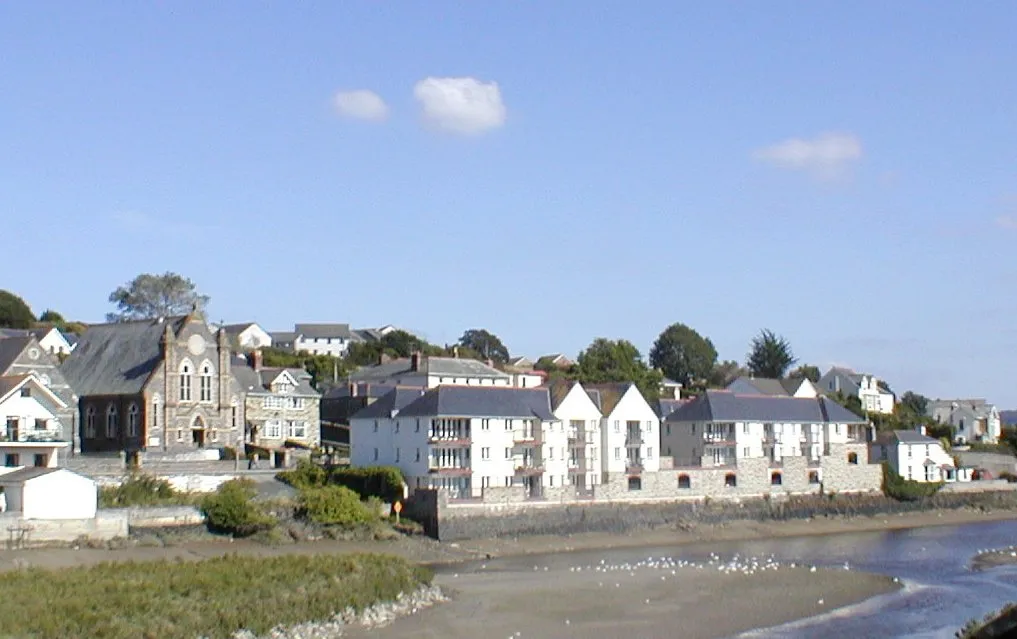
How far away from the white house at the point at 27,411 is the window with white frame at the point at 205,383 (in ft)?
35.2

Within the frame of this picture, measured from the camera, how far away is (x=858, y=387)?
128 m

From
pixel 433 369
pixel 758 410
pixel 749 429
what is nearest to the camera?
pixel 749 429

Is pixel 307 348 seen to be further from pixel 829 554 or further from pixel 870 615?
pixel 870 615

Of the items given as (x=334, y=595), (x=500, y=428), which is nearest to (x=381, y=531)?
(x=500, y=428)

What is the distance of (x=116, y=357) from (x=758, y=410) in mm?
38306

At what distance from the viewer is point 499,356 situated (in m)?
148

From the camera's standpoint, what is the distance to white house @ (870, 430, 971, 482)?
91.6 m

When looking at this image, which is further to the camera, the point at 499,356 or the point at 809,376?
the point at 499,356

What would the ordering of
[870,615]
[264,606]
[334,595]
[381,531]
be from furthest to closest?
1. [381,531]
2. [870,615]
3. [334,595]
4. [264,606]

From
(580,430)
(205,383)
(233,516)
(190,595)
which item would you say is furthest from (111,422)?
(190,595)

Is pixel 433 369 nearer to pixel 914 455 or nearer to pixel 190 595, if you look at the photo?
pixel 914 455

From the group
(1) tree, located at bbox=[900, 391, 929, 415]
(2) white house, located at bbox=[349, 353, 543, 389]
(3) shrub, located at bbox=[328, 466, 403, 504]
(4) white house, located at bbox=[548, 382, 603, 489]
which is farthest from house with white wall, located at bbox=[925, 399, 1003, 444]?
(3) shrub, located at bbox=[328, 466, 403, 504]

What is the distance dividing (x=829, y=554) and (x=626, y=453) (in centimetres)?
1615

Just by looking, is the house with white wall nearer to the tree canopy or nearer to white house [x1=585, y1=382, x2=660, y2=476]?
white house [x1=585, y1=382, x2=660, y2=476]
